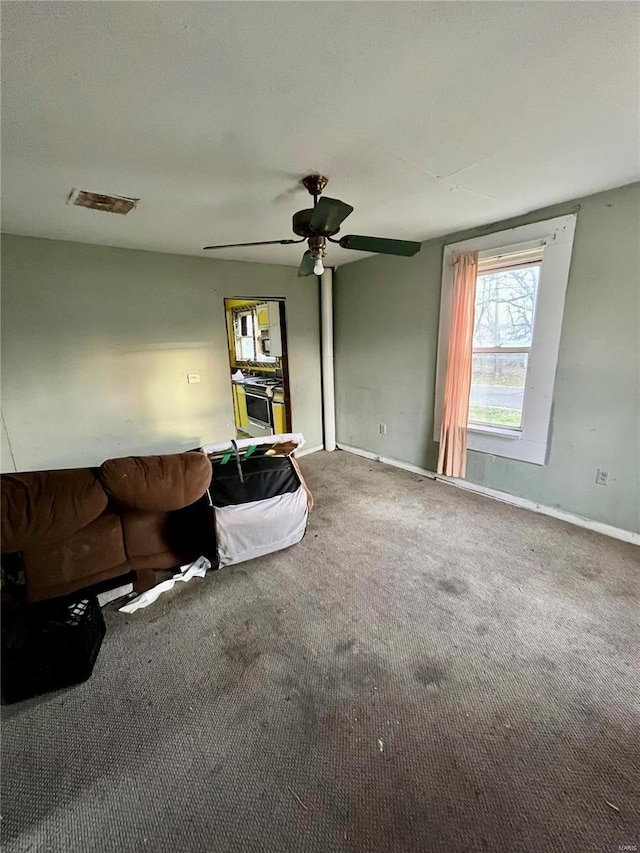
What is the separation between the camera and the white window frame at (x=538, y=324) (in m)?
2.54

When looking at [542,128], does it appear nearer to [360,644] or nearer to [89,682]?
[360,644]

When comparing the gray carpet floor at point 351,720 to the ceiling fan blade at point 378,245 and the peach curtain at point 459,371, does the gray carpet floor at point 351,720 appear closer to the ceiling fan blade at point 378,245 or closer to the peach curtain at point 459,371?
the peach curtain at point 459,371

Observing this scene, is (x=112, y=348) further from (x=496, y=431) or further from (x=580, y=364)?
(x=580, y=364)

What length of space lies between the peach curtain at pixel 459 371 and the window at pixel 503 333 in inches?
3.8

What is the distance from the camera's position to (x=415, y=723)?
134 cm

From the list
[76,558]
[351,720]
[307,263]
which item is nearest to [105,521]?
[76,558]

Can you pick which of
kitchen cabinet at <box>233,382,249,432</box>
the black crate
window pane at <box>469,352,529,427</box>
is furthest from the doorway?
the black crate

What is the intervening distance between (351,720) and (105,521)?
1.49 m

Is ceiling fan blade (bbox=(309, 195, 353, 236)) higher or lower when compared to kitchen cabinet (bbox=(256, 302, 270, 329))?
higher

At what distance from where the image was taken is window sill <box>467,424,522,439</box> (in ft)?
9.68

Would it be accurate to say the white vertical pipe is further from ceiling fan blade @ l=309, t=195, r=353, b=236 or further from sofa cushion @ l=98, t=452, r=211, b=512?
sofa cushion @ l=98, t=452, r=211, b=512

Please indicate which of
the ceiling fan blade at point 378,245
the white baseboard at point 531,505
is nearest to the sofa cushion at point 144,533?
the ceiling fan blade at point 378,245

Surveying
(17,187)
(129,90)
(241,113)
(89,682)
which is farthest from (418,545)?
(17,187)

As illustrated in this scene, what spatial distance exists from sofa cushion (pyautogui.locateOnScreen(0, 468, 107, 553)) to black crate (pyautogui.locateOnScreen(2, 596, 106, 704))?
309 millimetres
